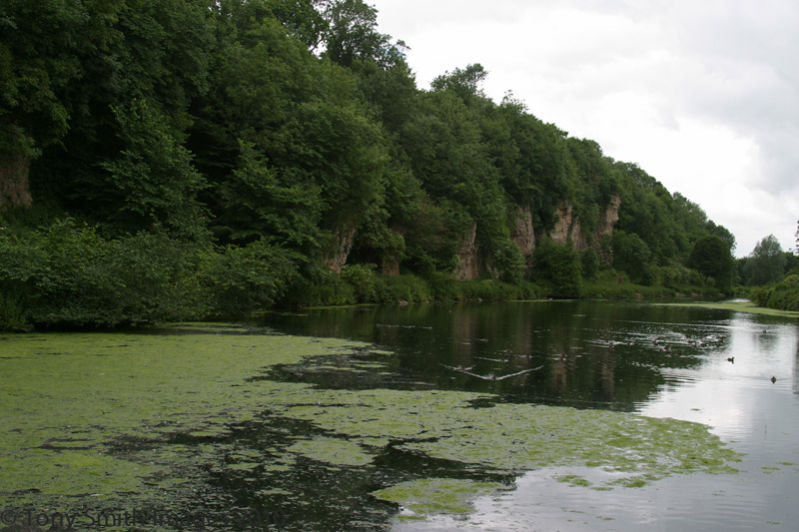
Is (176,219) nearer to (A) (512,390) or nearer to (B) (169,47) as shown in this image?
(B) (169,47)

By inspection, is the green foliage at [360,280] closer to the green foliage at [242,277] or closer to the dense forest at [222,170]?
the dense forest at [222,170]

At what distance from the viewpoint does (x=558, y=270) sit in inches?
3290

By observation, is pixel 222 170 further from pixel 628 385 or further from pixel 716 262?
pixel 716 262

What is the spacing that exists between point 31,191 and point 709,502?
27.9m

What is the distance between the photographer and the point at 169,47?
31891mm

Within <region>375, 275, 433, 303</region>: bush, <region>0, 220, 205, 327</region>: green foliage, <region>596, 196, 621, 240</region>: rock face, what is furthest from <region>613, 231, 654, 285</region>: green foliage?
<region>0, 220, 205, 327</region>: green foliage

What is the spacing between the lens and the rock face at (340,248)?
142 feet

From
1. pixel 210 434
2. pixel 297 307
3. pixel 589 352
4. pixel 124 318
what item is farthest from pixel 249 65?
pixel 210 434

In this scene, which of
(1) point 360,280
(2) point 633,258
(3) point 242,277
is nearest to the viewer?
(3) point 242,277

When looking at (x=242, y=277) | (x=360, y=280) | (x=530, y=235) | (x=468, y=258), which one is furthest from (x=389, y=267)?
(x=530, y=235)

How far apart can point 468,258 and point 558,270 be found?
1819 centimetres

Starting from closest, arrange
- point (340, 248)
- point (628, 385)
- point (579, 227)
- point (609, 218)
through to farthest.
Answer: point (628, 385)
point (340, 248)
point (579, 227)
point (609, 218)

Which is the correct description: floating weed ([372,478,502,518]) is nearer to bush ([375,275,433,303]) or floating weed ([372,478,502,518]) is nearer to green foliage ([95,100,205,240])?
green foliage ([95,100,205,240])

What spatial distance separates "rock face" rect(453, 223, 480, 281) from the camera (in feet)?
222
